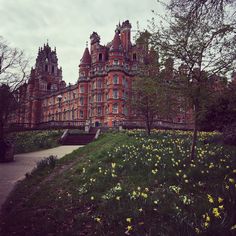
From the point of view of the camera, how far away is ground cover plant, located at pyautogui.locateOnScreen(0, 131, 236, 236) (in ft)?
14.5

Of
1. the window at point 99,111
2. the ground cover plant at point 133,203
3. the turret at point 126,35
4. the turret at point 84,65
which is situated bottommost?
the ground cover plant at point 133,203

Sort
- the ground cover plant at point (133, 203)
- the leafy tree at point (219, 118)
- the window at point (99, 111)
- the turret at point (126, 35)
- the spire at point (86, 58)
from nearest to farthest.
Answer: the ground cover plant at point (133, 203) → the leafy tree at point (219, 118) → the window at point (99, 111) → the turret at point (126, 35) → the spire at point (86, 58)

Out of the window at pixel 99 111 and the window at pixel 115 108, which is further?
the window at pixel 99 111

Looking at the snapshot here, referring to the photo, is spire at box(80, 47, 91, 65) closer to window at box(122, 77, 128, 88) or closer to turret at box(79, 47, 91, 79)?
turret at box(79, 47, 91, 79)

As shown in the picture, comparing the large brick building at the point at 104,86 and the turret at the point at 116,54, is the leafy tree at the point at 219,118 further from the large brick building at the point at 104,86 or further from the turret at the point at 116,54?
the turret at the point at 116,54

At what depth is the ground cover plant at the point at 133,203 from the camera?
4422 millimetres

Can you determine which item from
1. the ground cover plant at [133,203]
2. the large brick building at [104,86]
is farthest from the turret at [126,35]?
the ground cover plant at [133,203]

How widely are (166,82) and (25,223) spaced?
7.17 meters

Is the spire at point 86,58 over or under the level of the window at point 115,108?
over

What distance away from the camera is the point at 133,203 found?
5609mm

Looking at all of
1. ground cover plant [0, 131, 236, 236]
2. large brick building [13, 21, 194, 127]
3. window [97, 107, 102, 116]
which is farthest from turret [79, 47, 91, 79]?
ground cover plant [0, 131, 236, 236]

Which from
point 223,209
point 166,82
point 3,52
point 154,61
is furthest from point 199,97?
point 3,52

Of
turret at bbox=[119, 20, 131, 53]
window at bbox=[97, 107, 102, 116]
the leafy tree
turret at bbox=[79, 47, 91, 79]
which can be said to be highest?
turret at bbox=[119, 20, 131, 53]

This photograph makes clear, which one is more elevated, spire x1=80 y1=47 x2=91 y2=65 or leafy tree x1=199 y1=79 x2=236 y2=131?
spire x1=80 y1=47 x2=91 y2=65
